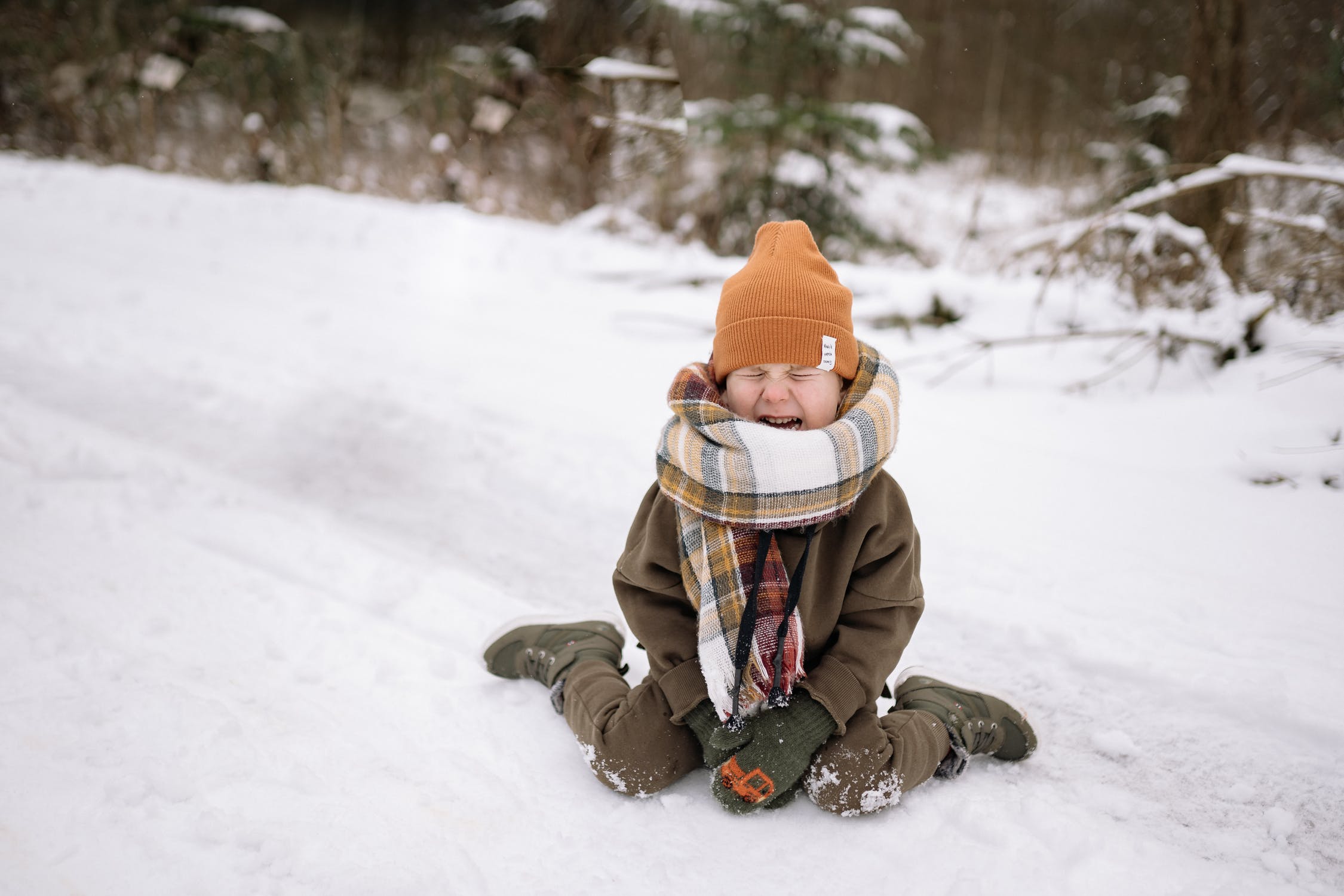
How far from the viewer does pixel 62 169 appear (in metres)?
7.64

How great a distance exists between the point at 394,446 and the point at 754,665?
81.3 inches

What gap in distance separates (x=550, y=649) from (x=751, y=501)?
76 centimetres

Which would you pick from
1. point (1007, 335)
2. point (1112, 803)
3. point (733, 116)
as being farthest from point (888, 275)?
point (1112, 803)

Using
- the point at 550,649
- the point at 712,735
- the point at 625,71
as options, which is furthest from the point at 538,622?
the point at 625,71

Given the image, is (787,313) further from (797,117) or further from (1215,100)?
(797,117)

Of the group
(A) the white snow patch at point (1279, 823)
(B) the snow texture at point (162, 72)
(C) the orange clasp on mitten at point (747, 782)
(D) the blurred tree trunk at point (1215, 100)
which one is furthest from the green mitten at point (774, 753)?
(B) the snow texture at point (162, 72)

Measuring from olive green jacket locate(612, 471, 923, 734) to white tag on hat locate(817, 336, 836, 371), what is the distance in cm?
23

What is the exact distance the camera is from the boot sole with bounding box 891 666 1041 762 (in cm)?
163

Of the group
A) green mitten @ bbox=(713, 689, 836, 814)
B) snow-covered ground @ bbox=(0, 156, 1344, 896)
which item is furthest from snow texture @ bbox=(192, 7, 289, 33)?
green mitten @ bbox=(713, 689, 836, 814)

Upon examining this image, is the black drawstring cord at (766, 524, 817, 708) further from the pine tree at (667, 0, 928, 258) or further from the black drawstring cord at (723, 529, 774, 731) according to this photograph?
the pine tree at (667, 0, 928, 258)

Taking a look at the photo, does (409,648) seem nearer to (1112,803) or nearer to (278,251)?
(1112,803)

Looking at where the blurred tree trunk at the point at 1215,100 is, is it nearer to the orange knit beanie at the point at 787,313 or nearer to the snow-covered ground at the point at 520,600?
the snow-covered ground at the point at 520,600

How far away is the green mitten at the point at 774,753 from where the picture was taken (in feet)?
4.58

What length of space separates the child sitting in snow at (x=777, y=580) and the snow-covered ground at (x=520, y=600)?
0.39 feet
